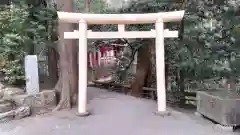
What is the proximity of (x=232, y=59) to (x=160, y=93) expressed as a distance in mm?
2263

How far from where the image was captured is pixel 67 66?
25.1 feet

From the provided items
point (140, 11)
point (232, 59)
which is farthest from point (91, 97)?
point (232, 59)

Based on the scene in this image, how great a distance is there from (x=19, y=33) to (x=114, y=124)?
146 inches

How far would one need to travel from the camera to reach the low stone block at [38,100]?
7039mm

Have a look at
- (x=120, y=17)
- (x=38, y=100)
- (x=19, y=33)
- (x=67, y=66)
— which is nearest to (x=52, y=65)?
(x=67, y=66)

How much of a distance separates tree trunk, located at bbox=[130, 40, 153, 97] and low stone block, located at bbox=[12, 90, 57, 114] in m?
3.79

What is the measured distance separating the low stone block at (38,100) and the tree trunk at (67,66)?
0.28 m

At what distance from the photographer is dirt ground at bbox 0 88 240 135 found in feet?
18.1

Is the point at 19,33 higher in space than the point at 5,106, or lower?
higher

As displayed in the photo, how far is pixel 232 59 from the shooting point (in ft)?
24.0

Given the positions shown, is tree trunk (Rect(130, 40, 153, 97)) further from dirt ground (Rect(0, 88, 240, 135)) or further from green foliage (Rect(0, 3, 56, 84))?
green foliage (Rect(0, 3, 56, 84))

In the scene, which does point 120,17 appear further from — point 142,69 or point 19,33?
point 142,69

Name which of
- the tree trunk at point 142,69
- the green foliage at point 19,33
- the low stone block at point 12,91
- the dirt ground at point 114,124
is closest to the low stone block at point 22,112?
the dirt ground at point 114,124

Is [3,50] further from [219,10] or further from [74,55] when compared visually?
[219,10]
